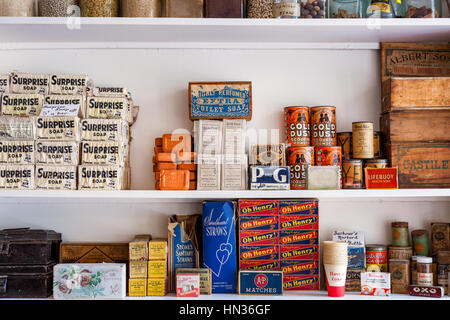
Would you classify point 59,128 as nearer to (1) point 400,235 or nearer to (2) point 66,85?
(2) point 66,85

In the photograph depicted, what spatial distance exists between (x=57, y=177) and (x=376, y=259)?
4.06ft

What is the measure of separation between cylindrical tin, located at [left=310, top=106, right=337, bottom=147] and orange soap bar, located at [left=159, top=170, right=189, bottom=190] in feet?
1.72

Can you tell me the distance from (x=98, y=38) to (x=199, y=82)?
458 millimetres

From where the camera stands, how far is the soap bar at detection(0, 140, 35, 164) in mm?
1595

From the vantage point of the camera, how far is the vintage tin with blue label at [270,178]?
1618 millimetres

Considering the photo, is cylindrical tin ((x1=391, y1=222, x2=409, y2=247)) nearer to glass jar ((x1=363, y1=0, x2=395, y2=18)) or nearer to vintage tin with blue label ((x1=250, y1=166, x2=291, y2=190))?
vintage tin with blue label ((x1=250, y1=166, x2=291, y2=190))

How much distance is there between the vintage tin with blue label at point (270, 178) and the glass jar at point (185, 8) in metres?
0.62

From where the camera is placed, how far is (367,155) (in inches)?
66.1

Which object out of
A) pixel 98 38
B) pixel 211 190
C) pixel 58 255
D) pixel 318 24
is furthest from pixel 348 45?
pixel 58 255

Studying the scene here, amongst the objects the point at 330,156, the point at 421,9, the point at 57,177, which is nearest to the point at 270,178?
the point at 330,156

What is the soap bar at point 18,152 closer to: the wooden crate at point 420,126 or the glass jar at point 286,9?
the glass jar at point 286,9

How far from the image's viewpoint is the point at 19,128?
1597mm

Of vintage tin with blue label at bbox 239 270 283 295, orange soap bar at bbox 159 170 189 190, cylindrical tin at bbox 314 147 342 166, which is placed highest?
cylindrical tin at bbox 314 147 342 166

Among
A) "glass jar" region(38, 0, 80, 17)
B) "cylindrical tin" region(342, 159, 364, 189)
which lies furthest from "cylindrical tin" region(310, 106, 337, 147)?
"glass jar" region(38, 0, 80, 17)
